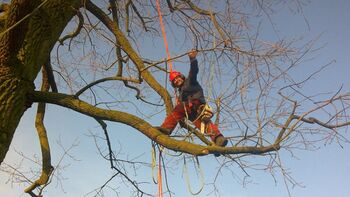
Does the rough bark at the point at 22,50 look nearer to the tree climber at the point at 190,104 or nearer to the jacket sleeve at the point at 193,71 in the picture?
the tree climber at the point at 190,104

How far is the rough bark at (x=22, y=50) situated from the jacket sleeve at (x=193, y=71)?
1345 mm

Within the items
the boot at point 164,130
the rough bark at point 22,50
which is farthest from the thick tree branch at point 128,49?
the rough bark at point 22,50

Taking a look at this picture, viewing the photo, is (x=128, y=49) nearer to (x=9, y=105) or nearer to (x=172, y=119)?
(x=172, y=119)

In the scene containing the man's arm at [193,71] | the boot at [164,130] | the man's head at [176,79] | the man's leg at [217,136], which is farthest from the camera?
the man's head at [176,79]

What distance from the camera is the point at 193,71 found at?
14.0 ft

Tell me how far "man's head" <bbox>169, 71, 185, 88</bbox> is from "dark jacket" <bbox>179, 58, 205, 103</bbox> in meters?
0.04

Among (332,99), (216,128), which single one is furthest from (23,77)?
(332,99)

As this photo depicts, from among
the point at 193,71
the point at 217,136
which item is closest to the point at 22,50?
the point at 217,136

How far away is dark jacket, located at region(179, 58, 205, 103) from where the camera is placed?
424cm

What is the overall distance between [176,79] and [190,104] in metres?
0.42

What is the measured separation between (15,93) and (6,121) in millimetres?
210

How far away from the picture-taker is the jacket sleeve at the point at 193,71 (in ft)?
13.7

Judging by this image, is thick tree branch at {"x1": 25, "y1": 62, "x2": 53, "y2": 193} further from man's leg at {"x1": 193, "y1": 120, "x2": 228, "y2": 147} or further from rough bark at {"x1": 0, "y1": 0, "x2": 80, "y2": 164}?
man's leg at {"x1": 193, "y1": 120, "x2": 228, "y2": 147}

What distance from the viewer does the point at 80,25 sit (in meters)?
4.07
